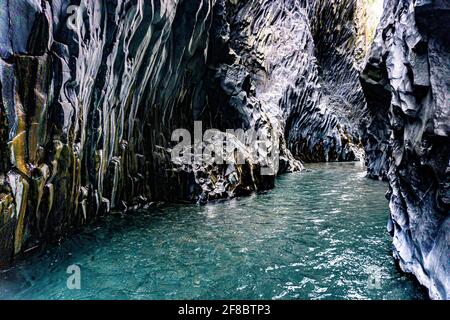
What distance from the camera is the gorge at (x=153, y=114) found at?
653 cm

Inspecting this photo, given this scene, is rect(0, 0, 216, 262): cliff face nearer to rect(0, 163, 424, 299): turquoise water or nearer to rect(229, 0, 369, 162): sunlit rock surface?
rect(0, 163, 424, 299): turquoise water

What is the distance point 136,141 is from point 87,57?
5.74 meters

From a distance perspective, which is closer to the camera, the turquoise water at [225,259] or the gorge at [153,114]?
the gorge at [153,114]

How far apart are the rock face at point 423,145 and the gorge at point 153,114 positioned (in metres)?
0.03

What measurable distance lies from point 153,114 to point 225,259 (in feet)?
31.0

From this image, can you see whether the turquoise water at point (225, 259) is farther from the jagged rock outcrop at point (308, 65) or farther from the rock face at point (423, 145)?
the jagged rock outcrop at point (308, 65)

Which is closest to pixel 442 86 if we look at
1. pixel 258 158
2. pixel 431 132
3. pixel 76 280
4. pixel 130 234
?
pixel 431 132

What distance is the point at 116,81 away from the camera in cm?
1191

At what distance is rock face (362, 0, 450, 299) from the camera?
5.78 metres

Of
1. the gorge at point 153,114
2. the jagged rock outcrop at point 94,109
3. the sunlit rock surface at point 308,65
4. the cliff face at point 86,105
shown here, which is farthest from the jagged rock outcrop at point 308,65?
the cliff face at point 86,105

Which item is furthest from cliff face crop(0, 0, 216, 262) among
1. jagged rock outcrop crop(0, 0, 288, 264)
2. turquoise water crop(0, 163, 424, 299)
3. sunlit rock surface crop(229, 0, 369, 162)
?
sunlit rock surface crop(229, 0, 369, 162)

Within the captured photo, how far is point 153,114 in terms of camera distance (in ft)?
51.8

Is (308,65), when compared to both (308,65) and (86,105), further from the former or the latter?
(86,105)

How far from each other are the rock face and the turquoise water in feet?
2.79
